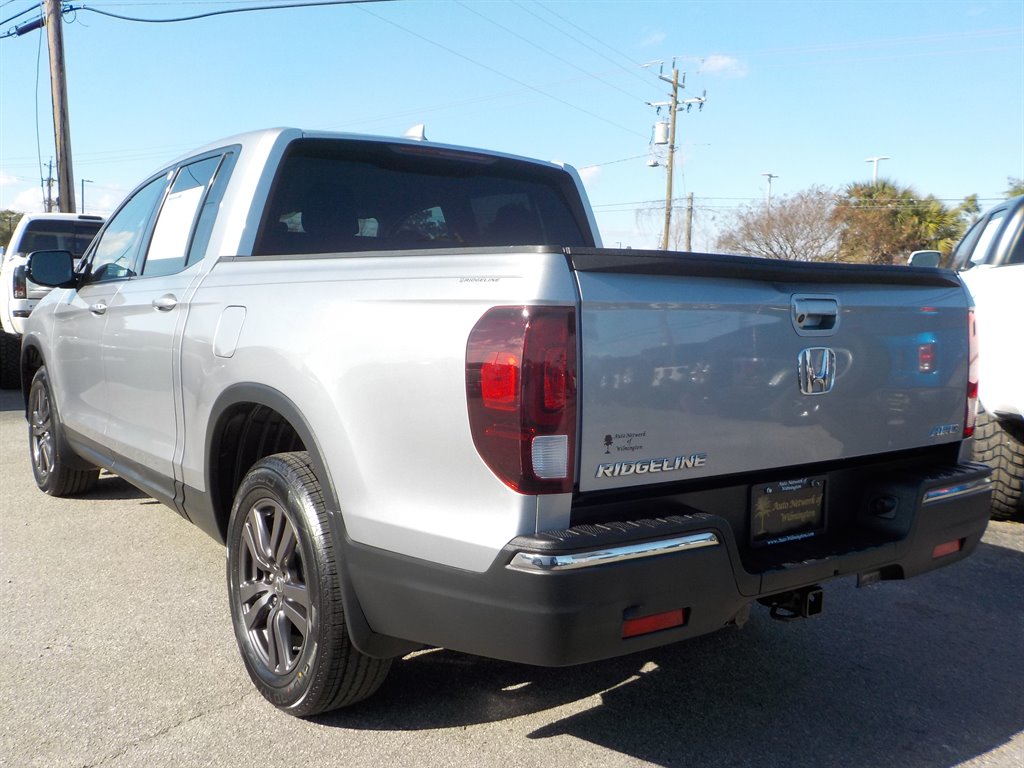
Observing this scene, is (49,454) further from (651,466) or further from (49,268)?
(651,466)

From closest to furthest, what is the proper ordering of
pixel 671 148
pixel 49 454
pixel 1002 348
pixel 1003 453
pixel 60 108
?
1. pixel 1002 348
2. pixel 1003 453
3. pixel 49 454
4. pixel 60 108
5. pixel 671 148

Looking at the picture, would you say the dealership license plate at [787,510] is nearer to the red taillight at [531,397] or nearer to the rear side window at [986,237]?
the red taillight at [531,397]

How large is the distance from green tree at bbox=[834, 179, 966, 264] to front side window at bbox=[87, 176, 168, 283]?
28.1 m

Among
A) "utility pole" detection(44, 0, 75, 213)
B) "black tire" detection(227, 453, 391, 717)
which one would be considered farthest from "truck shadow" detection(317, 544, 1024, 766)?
"utility pole" detection(44, 0, 75, 213)

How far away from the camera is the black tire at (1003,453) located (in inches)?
211

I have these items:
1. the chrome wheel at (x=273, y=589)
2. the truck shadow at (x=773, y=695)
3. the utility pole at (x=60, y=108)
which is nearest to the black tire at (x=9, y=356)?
the utility pole at (x=60, y=108)

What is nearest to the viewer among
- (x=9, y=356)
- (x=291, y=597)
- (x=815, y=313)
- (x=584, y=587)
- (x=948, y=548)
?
(x=584, y=587)

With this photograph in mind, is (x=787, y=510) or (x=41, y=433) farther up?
(x=787, y=510)

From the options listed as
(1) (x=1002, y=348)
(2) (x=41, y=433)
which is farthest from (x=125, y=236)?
(1) (x=1002, y=348)

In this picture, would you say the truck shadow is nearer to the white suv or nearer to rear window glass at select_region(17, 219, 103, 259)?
the white suv

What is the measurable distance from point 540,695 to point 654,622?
0.96m

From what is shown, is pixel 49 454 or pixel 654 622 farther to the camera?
pixel 49 454

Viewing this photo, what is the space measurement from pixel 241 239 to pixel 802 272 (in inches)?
80.7

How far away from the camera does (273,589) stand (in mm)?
3055
